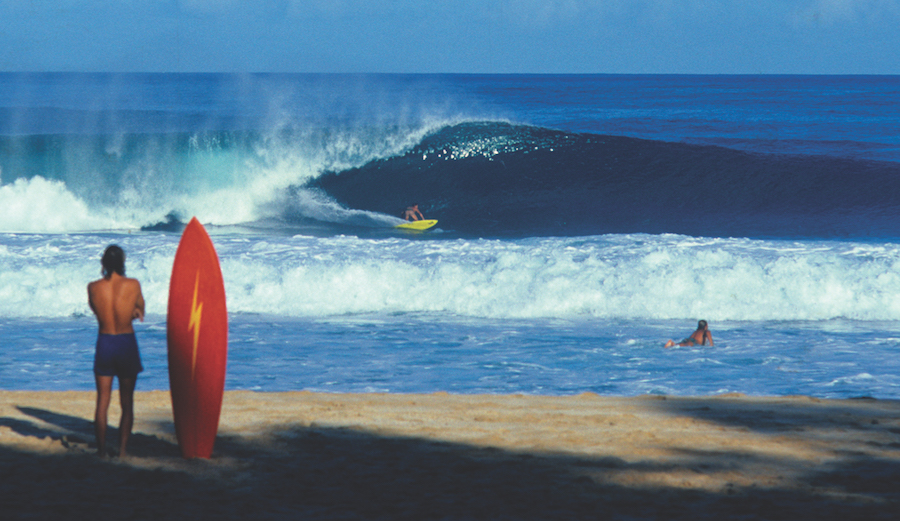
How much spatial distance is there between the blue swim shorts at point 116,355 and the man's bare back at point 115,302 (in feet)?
0.13

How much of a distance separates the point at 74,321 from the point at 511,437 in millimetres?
7207

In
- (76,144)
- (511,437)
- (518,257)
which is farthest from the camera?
(76,144)

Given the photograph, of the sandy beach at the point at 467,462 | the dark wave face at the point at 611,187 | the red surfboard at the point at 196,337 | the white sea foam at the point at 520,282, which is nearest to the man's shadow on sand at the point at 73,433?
the sandy beach at the point at 467,462

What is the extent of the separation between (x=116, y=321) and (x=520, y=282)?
770 cm

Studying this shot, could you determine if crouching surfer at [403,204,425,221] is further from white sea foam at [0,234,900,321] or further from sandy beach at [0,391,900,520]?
sandy beach at [0,391,900,520]

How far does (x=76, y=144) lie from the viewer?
24141 mm

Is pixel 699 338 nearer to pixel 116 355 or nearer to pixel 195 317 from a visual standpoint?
pixel 195 317

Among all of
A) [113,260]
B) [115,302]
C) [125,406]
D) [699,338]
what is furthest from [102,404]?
[699,338]

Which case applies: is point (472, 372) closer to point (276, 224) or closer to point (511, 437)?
point (511, 437)

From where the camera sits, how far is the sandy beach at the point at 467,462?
12.7ft

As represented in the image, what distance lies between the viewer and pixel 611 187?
21.9m

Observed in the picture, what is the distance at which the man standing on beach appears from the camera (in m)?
4.33

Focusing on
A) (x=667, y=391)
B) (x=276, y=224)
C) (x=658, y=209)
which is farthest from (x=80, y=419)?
(x=658, y=209)

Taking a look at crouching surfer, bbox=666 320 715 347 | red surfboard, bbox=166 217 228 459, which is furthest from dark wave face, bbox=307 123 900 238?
red surfboard, bbox=166 217 228 459
